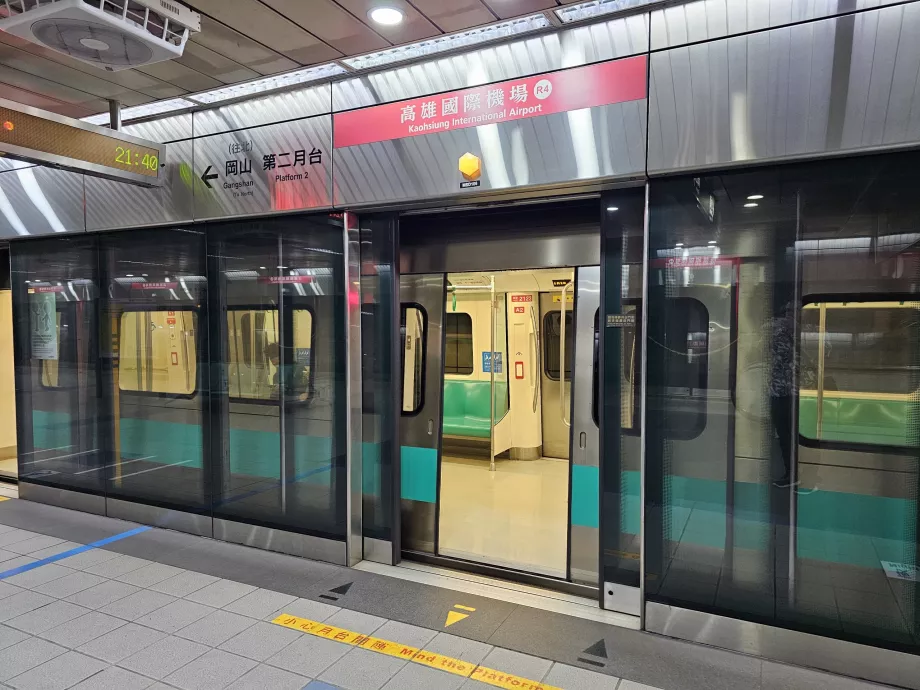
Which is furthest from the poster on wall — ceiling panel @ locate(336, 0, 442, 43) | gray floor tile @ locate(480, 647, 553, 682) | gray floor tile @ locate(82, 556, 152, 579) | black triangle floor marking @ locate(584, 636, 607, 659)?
black triangle floor marking @ locate(584, 636, 607, 659)

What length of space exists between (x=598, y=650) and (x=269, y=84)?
178 inches

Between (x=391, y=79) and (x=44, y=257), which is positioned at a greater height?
(x=391, y=79)

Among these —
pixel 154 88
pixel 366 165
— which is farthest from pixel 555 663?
pixel 154 88

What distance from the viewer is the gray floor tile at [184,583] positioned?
12.9 feet

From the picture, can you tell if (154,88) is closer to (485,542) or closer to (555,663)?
(485,542)

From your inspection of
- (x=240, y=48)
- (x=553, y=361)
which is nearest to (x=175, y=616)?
(x=240, y=48)

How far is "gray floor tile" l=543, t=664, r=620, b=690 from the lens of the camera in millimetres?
2857

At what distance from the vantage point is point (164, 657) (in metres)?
3.13

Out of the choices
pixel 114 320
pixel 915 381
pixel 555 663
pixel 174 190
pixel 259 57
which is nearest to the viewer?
pixel 915 381

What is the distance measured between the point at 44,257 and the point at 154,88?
8.64 feet

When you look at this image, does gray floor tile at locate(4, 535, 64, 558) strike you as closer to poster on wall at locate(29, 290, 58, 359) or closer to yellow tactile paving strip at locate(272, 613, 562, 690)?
poster on wall at locate(29, 290, 58, 359)

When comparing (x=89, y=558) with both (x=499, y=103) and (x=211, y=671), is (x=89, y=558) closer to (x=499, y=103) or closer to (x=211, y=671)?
(x=211, y=671)

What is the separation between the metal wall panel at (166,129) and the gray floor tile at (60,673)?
3904mm

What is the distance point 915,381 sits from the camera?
2.85m
